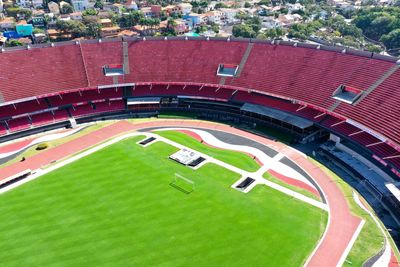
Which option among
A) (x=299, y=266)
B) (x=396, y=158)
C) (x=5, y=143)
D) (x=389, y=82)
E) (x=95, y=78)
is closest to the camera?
(x=299, y=266)

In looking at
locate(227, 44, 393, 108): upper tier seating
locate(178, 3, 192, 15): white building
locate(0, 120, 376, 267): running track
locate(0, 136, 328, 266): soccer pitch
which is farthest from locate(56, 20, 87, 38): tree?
locate(0, 136, 328, 266): soccer pitch

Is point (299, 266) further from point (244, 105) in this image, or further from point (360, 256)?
point (244, 105)

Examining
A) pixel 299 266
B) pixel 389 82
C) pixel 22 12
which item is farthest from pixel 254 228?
pixel 22 12

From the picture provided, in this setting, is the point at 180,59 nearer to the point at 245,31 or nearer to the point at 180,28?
the point at 245,31

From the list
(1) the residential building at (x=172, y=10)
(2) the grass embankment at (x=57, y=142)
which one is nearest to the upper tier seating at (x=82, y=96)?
(2) the grass embankment at (x=57, y=142)

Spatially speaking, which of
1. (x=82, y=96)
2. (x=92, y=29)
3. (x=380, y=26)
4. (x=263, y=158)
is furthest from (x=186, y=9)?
(x=263, y=158)

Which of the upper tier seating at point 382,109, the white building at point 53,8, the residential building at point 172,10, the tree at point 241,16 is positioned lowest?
the white building at point 53,8

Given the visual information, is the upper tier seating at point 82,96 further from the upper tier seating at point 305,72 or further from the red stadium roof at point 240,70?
the upper tier seating at point 305,72
